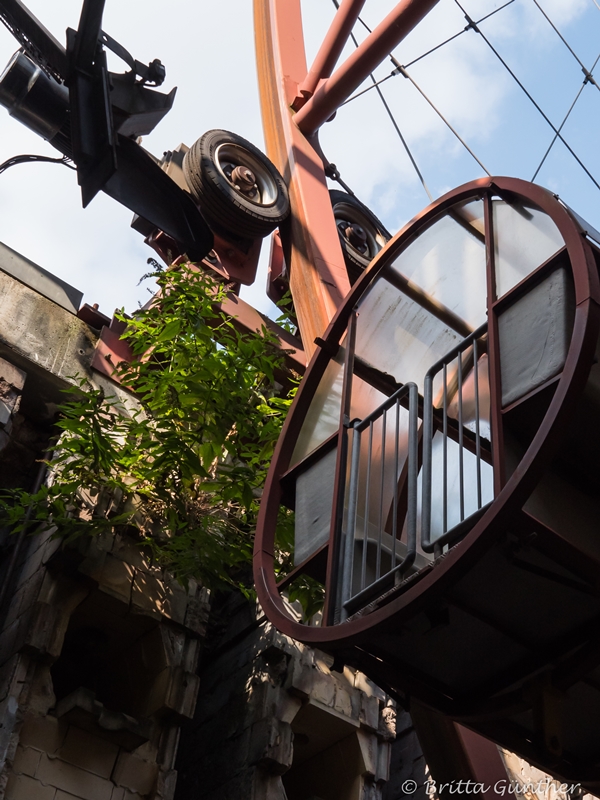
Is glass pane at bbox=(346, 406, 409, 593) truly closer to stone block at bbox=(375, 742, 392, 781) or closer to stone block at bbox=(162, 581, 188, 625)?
stone block at bbox=(162, 581, 188, 625)

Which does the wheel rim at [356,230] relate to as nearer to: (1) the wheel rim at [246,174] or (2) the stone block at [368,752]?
(1) the wheel rim at [246,174]

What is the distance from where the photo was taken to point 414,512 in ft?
14.0

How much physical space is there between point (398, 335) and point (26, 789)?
4170 mm

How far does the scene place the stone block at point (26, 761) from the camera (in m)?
6.73

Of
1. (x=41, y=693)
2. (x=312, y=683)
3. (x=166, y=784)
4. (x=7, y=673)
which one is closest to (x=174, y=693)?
(x=166, y=784)

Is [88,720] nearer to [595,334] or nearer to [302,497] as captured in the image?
[302,497]

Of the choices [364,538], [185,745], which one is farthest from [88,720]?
[364,538]

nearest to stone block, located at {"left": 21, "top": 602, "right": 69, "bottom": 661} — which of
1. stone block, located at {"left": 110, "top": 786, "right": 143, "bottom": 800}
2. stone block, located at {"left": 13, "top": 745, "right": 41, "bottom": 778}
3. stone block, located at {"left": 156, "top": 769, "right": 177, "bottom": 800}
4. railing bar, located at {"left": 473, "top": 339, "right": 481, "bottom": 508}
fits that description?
stone block, located at {"left": 13, "top": 745, "right": 41, "bottom": 778}

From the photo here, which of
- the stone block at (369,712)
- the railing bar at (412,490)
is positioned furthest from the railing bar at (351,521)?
the stone block at (369,712)

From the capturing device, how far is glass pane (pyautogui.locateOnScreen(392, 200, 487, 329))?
5512mm

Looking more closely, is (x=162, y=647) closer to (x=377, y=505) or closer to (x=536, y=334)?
(x=377, y=505)

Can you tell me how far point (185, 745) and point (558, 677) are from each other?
6.16 m

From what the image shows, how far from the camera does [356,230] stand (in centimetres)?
1305

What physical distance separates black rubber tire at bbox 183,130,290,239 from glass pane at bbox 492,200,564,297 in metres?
5.55
